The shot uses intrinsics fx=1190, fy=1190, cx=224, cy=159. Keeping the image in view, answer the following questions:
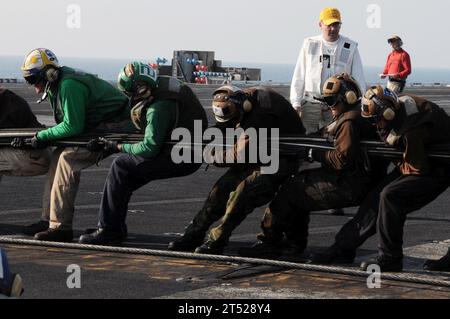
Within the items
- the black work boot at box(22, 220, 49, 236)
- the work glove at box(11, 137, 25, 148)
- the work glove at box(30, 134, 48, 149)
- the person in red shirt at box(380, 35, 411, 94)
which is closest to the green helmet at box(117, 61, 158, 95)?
the work glove at box(30, 134, 48, 149)

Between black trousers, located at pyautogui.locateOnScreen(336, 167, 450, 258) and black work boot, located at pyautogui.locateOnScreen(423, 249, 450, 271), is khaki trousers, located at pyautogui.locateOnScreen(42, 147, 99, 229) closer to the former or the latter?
black trousers, located at pyautogui.locateOnScreen(336, 167, 450, 258)

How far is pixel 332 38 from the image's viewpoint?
11.8 m

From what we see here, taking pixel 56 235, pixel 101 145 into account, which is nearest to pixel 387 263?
pixel 101 145

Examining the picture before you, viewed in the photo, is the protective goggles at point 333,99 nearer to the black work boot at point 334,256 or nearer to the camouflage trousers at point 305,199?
the camouflage trousers at point 305,199

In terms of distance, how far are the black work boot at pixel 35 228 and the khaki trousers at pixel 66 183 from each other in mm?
282

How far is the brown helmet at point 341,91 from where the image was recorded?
9.34m

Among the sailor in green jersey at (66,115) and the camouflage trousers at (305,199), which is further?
the sailor in green jersey at (66,115)

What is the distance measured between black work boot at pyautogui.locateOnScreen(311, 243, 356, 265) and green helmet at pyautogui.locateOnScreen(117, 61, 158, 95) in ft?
6.59

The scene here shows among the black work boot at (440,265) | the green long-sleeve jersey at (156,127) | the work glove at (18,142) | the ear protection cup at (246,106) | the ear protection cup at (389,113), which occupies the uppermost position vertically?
the ear protection cup at (389,113)

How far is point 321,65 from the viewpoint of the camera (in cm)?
1180

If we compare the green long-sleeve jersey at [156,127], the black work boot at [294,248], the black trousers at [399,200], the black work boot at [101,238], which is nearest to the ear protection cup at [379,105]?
the black trousers at [399,200]

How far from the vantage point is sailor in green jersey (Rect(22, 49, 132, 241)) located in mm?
10445
